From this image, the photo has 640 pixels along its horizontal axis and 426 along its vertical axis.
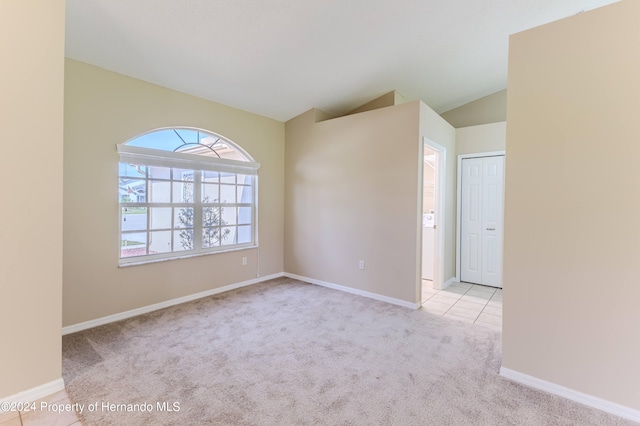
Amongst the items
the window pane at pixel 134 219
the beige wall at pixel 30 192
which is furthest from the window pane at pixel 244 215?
the beige wall at pixel 30 192

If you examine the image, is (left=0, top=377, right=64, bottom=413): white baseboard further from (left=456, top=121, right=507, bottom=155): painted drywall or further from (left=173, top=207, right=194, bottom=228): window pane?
(left=456, top=121, right=507, bottom=155): painted drywall

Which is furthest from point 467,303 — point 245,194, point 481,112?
point 245,194

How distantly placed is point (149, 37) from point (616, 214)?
387cm

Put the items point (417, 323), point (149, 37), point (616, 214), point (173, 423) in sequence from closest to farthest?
point (173, 423)
point (616, 214)
point (149, 37)
point (417, 323)

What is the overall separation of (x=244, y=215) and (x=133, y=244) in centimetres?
156

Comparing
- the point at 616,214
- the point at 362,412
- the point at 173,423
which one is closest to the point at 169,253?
the point at 173,423

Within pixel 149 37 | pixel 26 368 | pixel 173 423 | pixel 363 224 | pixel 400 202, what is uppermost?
pixel 149 37

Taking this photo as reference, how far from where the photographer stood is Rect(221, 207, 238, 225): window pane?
4.20 meters

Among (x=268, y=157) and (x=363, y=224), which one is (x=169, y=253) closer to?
(x=268, y=157)

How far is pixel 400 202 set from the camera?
3637mm

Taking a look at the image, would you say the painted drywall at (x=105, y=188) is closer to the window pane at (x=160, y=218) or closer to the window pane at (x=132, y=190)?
the window pane at (x=132, y=190)

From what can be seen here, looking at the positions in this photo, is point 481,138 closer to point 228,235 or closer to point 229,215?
point 229,215

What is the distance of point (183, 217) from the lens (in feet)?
12.3

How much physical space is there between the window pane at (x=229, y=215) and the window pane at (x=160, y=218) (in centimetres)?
77
